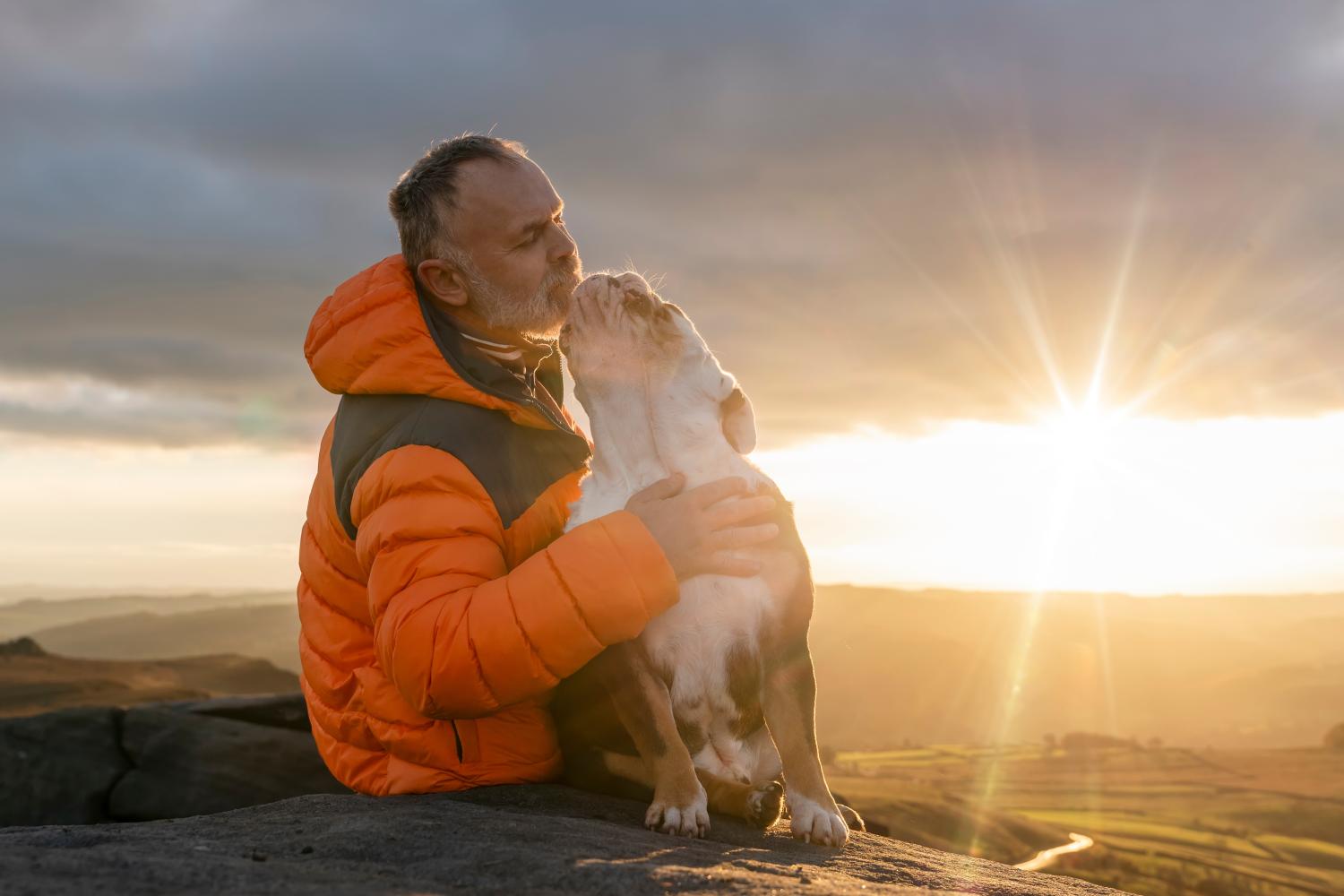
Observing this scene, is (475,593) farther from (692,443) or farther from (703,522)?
(692,443)

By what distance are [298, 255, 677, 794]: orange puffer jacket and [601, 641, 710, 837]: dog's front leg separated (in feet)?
1.24

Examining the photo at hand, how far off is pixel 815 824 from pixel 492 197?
3748 mm

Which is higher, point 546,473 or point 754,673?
point 546,473

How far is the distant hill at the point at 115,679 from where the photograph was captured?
32.6m

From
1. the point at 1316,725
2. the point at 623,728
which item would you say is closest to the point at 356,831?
the point at 623,728

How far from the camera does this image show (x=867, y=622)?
4695 inches

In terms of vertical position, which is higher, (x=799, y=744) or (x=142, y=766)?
(x=799, y=744)

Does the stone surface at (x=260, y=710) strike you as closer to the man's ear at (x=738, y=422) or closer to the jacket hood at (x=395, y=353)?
the jacket hood at (x=395, y=353)

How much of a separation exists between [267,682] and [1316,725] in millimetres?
123135

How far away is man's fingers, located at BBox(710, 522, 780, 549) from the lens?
478 centimetres

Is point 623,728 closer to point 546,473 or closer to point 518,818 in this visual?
point 518,818

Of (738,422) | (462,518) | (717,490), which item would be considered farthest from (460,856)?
(738,422)

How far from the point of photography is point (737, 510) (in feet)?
16.1

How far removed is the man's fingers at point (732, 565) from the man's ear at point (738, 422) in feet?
2.59
